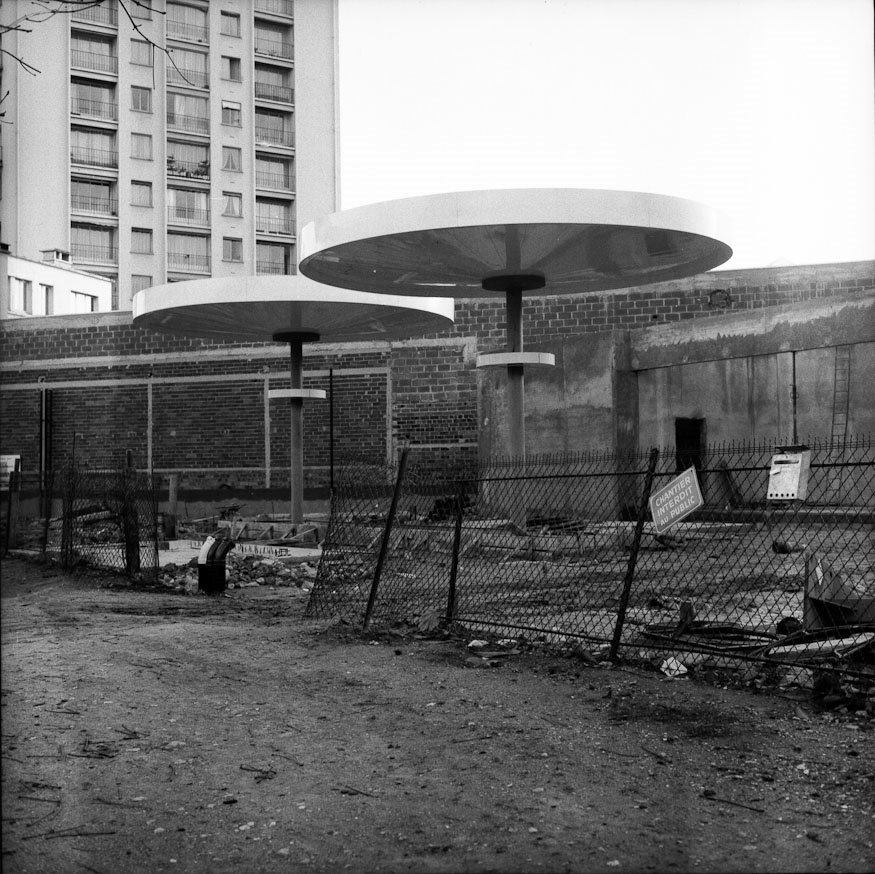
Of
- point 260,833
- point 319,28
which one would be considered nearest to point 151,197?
point 319,28

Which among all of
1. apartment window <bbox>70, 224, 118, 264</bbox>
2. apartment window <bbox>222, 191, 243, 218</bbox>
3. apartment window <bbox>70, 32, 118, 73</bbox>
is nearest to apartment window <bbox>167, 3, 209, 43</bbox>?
apartment window <bbox>70, 32, 118, 73</bbox>

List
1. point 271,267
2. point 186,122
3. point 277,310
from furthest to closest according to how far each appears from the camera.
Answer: point 271,267, point 186,122, point 277,310

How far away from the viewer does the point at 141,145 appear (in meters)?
61.6

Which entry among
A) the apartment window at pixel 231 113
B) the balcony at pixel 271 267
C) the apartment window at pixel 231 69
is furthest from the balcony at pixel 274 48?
the balcony at pixel 271 267

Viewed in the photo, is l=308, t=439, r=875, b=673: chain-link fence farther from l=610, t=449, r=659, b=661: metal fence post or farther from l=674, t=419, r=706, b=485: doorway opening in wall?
l=674, t=419, r=706, b=485: doorway opening in wall

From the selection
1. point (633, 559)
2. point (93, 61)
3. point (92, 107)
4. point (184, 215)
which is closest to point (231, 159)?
point (184, 215)

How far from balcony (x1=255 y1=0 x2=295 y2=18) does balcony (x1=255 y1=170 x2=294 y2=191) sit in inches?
362

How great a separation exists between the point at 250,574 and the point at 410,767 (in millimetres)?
9359

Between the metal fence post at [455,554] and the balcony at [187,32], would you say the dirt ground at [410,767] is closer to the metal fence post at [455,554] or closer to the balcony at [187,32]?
the metal fence post at [455,554]

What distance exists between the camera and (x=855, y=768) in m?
5.24

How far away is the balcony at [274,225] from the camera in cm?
6631

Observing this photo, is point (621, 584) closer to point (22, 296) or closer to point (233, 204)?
point (22, 296)

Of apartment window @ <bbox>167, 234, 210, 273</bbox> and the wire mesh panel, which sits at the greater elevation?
apartment window @ <bbox>167, 234, 210, 273</bbox>

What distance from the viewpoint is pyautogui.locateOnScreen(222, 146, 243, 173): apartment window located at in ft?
211
